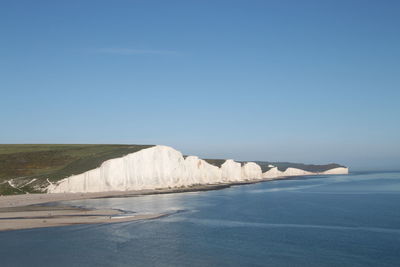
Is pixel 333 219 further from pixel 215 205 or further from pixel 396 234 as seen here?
pixel 215 205

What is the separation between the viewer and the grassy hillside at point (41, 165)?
59.8 meters

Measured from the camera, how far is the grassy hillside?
5984 centimetres

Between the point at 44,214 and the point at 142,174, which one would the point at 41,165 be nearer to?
the point at 142,174

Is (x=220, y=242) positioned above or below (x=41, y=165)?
below

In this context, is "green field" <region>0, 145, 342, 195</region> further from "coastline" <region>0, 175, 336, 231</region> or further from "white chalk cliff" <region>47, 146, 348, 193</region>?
"coastline" <region>0, 175, 336, 231</region>

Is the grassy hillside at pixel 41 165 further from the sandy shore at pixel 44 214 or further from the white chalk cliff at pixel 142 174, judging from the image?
the sandy shore at pixel 44 214

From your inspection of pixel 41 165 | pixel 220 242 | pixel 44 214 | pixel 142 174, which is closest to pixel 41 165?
pixel 41 165

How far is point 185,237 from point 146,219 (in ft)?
30.0

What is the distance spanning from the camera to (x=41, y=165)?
6912 cm

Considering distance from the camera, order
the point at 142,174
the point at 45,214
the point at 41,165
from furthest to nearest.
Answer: the point at 142,174
the point at 41,165
the point at 45,214

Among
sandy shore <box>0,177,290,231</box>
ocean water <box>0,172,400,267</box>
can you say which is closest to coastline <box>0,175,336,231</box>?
sandy shore <box>0,177,290,231</box>

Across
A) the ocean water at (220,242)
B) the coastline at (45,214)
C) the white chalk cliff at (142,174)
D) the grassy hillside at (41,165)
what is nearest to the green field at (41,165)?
the grassy hillside at (41,165)

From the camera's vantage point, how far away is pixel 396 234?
1197 inches

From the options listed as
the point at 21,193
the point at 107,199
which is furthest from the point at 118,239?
the point at 21,193
